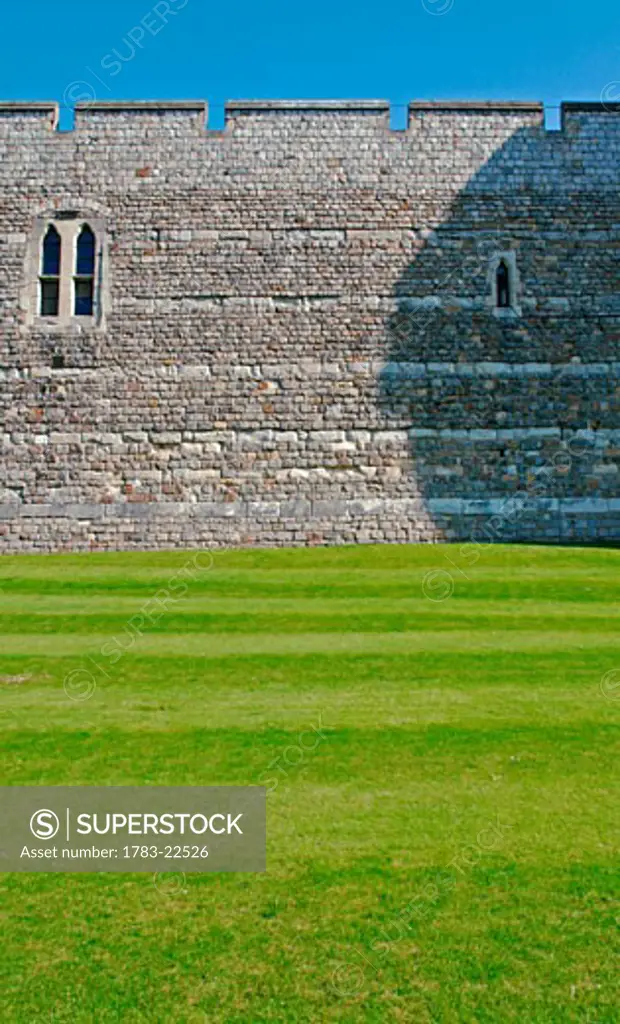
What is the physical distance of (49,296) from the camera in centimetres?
1574

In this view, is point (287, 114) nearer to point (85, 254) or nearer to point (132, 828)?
point (85, 254)

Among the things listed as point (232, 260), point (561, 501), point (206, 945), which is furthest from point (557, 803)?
point (232, 260)

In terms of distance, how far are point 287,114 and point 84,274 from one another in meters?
5.06

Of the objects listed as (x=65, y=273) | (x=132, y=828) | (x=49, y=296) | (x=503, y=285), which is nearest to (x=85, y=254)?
(x=65, y=273)

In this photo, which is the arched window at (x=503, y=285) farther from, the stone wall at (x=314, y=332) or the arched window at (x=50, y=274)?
the arched window at (x=50, y=274)

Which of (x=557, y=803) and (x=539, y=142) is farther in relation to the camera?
(x=539, y=142)

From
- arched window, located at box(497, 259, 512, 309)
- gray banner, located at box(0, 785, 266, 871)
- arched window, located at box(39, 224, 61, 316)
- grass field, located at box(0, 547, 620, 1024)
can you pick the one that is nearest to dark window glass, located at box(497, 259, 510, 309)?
arched window, located at box(497, 259, 512, 309)

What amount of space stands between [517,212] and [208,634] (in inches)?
447

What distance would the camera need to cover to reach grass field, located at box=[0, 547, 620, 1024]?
10.0 ft

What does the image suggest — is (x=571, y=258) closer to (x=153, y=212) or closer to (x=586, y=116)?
(x=586, y=116)

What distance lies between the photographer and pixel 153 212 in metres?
15.6

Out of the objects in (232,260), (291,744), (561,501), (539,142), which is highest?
(539,142)

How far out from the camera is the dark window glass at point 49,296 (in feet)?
51.5

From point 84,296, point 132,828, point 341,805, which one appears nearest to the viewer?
point 132,828
